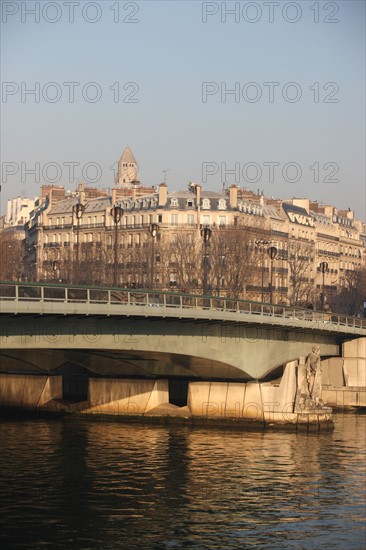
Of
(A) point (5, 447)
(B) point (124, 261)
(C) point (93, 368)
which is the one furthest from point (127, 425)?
(B) point (124, 261)

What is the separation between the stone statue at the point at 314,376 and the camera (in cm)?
6512

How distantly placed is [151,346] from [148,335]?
53cm

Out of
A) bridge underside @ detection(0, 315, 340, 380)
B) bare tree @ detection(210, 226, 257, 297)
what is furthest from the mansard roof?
bridge underside @ detection(0, 315, 340, 380)

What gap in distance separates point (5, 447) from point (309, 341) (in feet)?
65.1

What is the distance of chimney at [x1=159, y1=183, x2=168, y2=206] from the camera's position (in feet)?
490

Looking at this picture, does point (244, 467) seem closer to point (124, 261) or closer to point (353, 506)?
point (353, 506)

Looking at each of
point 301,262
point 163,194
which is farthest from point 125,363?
point 163,194

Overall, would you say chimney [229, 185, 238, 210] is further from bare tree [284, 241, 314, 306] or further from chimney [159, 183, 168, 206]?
bare tree [284, 241, 314, 306]

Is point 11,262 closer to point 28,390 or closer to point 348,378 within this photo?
Result: point 348,378

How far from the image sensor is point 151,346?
57250mm

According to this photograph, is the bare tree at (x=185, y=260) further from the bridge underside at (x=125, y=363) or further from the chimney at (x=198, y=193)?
the bridge underside at (x=125, y=363)

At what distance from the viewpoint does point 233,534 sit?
38.9 m

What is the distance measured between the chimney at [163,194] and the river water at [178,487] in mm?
86955

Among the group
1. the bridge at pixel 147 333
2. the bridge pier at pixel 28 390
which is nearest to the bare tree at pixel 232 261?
the bridge pier at pixel 28 390
